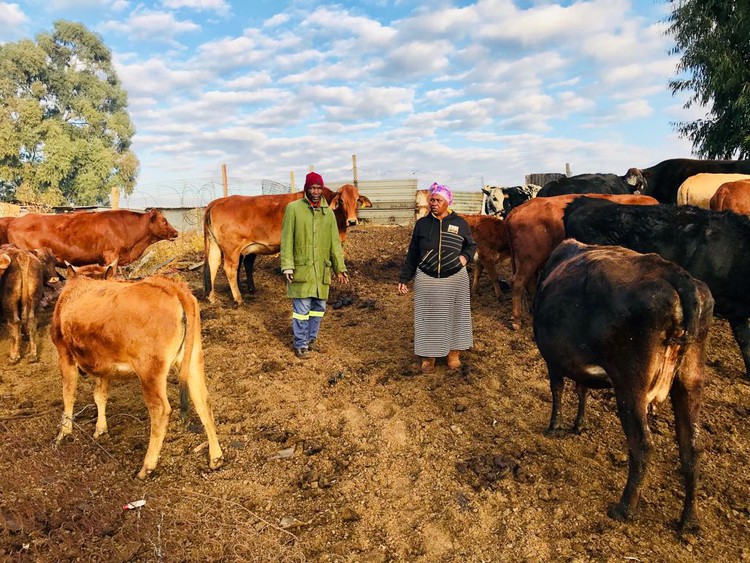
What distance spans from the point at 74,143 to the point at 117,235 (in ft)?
98.9

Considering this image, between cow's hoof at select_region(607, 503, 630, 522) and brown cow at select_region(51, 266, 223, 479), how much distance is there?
2926 mm

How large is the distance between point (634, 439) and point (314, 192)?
15.4 ft

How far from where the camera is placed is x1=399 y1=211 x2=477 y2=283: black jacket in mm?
5598

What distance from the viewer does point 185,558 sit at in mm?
2891

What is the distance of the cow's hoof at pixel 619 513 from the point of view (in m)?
3.17

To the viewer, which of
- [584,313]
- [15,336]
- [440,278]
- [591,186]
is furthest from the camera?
[591,186]

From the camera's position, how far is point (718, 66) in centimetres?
1552

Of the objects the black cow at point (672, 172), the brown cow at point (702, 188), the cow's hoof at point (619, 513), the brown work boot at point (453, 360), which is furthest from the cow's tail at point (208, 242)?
the black cow at point (672, 172)

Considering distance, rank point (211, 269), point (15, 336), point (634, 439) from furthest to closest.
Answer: point (211, 269) → point (15, 336) → point (634, 439)

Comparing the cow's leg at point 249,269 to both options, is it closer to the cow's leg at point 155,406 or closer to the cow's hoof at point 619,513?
the cow's leg at point 155,406

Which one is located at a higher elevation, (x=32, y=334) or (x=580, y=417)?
(x=32, y=334)

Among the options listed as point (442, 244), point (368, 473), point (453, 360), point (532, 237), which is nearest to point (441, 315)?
point (453, 360)

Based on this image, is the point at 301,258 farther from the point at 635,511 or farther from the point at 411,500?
the point at 635,511

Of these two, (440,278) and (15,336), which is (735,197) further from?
(15,336)
